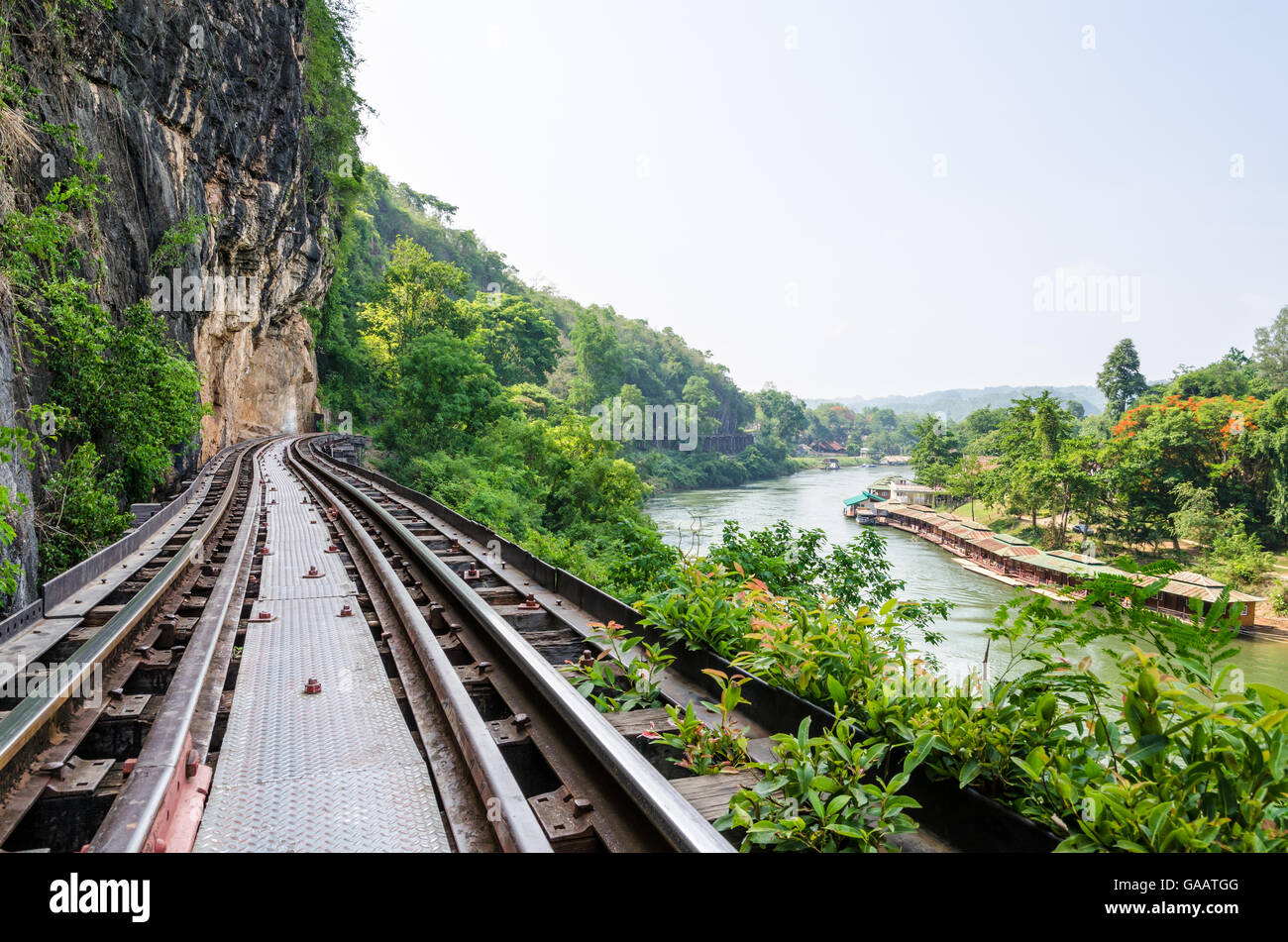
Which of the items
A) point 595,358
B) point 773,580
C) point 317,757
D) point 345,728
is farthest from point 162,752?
point 595,358

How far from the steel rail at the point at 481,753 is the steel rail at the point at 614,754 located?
0.87ft

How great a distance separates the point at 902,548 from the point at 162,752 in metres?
42.0

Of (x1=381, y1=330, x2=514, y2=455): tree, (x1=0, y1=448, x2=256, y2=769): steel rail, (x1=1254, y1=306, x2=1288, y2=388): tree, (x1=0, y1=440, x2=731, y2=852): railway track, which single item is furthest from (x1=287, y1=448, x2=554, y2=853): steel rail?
(x1=1254, y1=306, x2=1288, y2=388): tree

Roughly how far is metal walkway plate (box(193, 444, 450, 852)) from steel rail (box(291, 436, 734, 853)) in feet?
1.71

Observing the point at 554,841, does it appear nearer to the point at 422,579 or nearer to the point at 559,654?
the point at 559,654

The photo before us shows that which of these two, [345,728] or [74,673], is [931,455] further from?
[74,673]

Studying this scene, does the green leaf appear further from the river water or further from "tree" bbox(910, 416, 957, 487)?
"tree" bbox(910, 416, 957, 487)

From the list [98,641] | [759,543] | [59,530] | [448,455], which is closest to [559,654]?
[98,641]

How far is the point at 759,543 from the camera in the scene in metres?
9.41

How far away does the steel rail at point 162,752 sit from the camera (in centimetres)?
174

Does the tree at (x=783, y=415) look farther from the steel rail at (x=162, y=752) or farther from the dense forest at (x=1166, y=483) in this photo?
the steel rail at (x=162, y=752)

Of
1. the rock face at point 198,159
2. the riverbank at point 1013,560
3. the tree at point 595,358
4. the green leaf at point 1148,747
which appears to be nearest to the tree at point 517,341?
the tree at point 595,358

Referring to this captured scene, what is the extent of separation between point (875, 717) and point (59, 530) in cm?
888

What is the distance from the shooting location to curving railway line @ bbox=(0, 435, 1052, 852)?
1.95 meters
